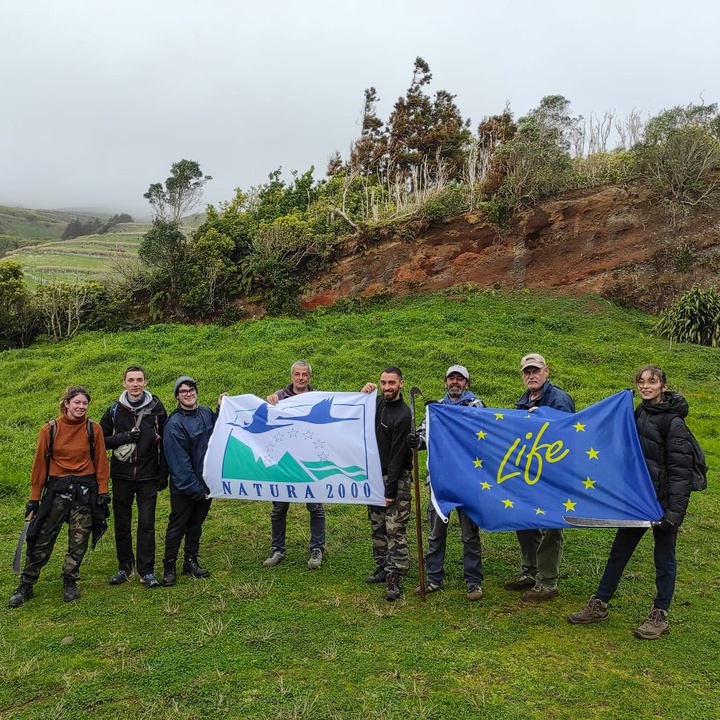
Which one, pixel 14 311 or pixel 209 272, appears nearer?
pixel 14 311

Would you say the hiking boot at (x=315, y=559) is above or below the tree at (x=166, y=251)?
below

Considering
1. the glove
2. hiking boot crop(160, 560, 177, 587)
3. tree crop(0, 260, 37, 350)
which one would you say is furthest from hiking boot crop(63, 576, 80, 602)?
tree crop(0, 260, 37, 350)

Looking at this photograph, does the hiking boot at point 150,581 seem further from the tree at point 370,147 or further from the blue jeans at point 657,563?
the tree at point 370,147

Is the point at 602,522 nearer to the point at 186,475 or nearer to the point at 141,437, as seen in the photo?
the point at 186,475

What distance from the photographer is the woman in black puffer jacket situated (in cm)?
428

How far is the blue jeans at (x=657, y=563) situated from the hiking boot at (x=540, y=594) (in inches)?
18.1

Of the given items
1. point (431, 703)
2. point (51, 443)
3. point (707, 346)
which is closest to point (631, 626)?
point (431, 703)

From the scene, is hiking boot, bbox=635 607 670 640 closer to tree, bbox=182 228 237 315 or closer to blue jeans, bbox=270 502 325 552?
blue jeans, bbox=270 502 325 552

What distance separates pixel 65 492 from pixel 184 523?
43.2 inches

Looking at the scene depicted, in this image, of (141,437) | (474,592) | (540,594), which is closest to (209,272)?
(141,437)

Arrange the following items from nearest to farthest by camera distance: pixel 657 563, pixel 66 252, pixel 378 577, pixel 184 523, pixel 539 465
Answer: pixel 657 563, pixel 539 465, pixel 378 577, pixel 184 523, pixel 66 252

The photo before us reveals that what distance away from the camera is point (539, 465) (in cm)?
497

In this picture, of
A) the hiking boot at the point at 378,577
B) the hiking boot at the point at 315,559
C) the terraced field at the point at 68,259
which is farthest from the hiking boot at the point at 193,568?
the terraced field at the point at 68,259

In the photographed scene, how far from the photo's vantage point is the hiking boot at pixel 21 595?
509 cm
